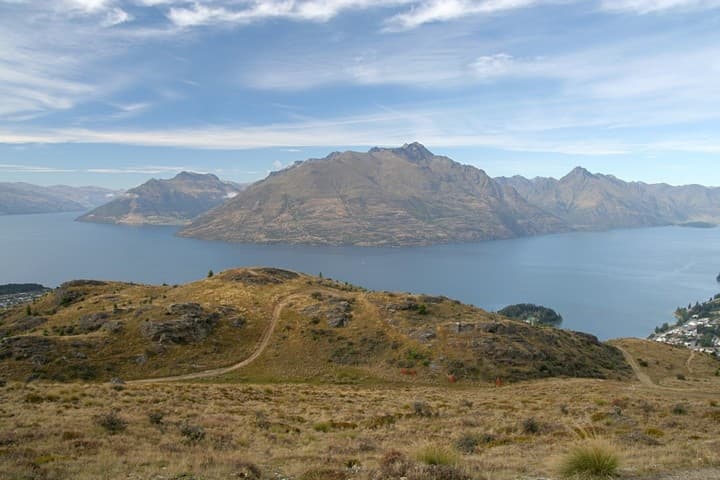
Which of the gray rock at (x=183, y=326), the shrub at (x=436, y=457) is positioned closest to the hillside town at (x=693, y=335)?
the gray rock at (x=183, y=326)

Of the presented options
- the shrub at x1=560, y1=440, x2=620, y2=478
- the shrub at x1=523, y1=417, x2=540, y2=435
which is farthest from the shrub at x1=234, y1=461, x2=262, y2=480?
the shrub at x1=523, y1=417, x2=540, y2=435

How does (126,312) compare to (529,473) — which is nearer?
(529,473)

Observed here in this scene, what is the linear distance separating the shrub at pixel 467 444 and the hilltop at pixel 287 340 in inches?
1368

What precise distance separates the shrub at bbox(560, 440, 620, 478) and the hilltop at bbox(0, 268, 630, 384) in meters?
42.1

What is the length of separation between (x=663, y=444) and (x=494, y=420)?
9301 mm

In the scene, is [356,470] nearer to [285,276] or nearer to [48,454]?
[48,454]

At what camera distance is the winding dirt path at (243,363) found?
167 ft

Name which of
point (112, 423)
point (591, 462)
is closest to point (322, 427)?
point (112, 423)

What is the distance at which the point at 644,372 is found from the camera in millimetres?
67375

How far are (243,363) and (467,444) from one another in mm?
44560


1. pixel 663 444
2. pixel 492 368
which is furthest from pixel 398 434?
pixel 492 368

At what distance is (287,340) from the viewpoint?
209ft

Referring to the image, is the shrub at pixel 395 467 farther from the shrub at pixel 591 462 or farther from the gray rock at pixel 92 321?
the gray rock at pixel 92 321

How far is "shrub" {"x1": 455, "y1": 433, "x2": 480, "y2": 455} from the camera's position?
18.2 meters
